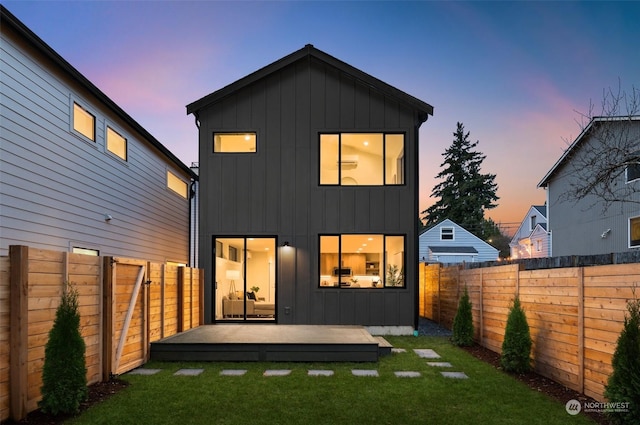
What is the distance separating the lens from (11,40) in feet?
21.1

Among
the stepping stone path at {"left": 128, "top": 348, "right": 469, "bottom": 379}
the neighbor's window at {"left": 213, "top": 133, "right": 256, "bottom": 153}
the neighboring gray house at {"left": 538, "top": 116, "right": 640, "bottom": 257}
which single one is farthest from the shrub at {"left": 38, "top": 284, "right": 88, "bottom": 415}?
the neighboring gray house at {"left": 538, "top": 116, "right": 640, "bottom": 257}

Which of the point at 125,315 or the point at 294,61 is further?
the point at 294,61

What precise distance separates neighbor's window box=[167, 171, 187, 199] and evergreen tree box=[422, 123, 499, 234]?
29.4 m

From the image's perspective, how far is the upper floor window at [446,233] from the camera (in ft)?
99.4

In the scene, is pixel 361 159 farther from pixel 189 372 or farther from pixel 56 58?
pixel 56 58

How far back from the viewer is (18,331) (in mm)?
4039

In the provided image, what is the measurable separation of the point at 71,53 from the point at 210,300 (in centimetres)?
1034

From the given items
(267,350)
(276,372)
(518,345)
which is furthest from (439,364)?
(267,350)

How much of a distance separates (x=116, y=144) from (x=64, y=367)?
7147 millimetres

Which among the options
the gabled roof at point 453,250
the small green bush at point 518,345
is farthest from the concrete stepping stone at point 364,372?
the gabled roof at point 453,250

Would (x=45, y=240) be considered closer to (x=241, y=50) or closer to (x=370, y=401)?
(x=370, y=401)

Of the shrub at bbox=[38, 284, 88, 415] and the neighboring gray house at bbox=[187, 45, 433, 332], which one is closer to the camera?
the shrub at bbox=[38, 284, 88, 415]

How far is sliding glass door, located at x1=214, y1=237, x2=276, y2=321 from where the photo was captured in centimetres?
1038

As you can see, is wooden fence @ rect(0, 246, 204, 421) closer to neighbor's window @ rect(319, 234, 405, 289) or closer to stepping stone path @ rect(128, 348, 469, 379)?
stepping stone path @ rect(128, 348, 469, 379)
